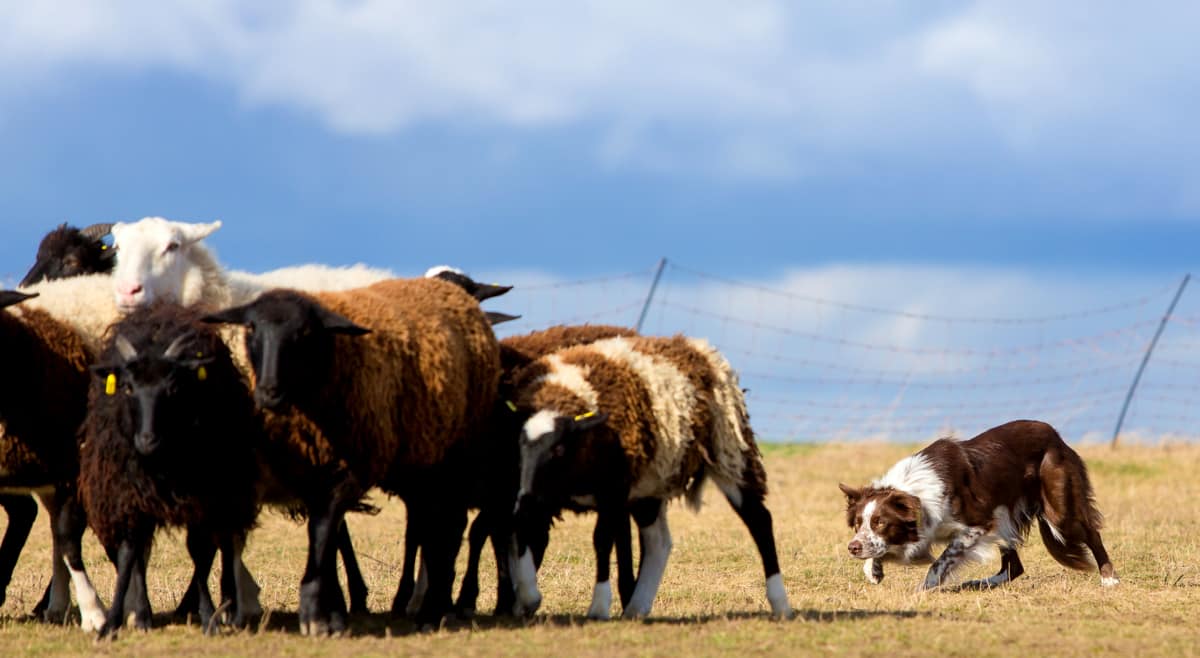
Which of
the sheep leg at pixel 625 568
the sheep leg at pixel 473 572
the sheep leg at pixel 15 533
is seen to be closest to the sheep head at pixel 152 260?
the sheep leg at pixel 15 533

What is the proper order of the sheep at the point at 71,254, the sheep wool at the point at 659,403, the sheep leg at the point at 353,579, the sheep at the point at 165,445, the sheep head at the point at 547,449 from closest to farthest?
the sheep at the point at 165,445 < the sheep head at the point at 547,449 < the sheep wool at the point at 659,403 < the sheep leg at the point at 353,579 < the sheep at the point at 71,254

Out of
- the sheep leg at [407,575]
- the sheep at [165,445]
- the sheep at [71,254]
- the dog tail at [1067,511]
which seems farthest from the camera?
the dog tail at [1067,511]

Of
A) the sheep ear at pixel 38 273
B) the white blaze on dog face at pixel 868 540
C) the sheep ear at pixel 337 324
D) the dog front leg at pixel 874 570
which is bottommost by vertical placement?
the dog front leg at pixel 874 570

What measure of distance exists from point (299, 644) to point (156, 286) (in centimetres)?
316

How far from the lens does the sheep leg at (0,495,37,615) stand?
34.3ft

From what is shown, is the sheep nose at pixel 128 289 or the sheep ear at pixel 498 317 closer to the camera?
the sheep nose at pixel 128 289

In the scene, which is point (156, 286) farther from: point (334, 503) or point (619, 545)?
point (619, 545)

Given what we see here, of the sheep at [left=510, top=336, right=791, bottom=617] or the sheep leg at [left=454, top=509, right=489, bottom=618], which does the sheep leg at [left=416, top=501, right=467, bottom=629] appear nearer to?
the sheep leg at [left=454, top=509, right=489, bottom=618]

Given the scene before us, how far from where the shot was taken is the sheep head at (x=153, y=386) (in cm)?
807

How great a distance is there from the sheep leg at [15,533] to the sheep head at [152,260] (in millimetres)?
1979

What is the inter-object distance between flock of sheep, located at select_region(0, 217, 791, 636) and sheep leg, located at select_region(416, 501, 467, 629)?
0.04 ft

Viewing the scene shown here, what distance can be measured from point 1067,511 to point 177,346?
7895 mm

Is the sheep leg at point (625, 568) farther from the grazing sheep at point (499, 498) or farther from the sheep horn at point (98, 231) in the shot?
the sheep horn at point (98, 231)

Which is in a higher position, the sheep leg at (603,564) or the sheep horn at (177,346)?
the sheep horn at (177,346)
